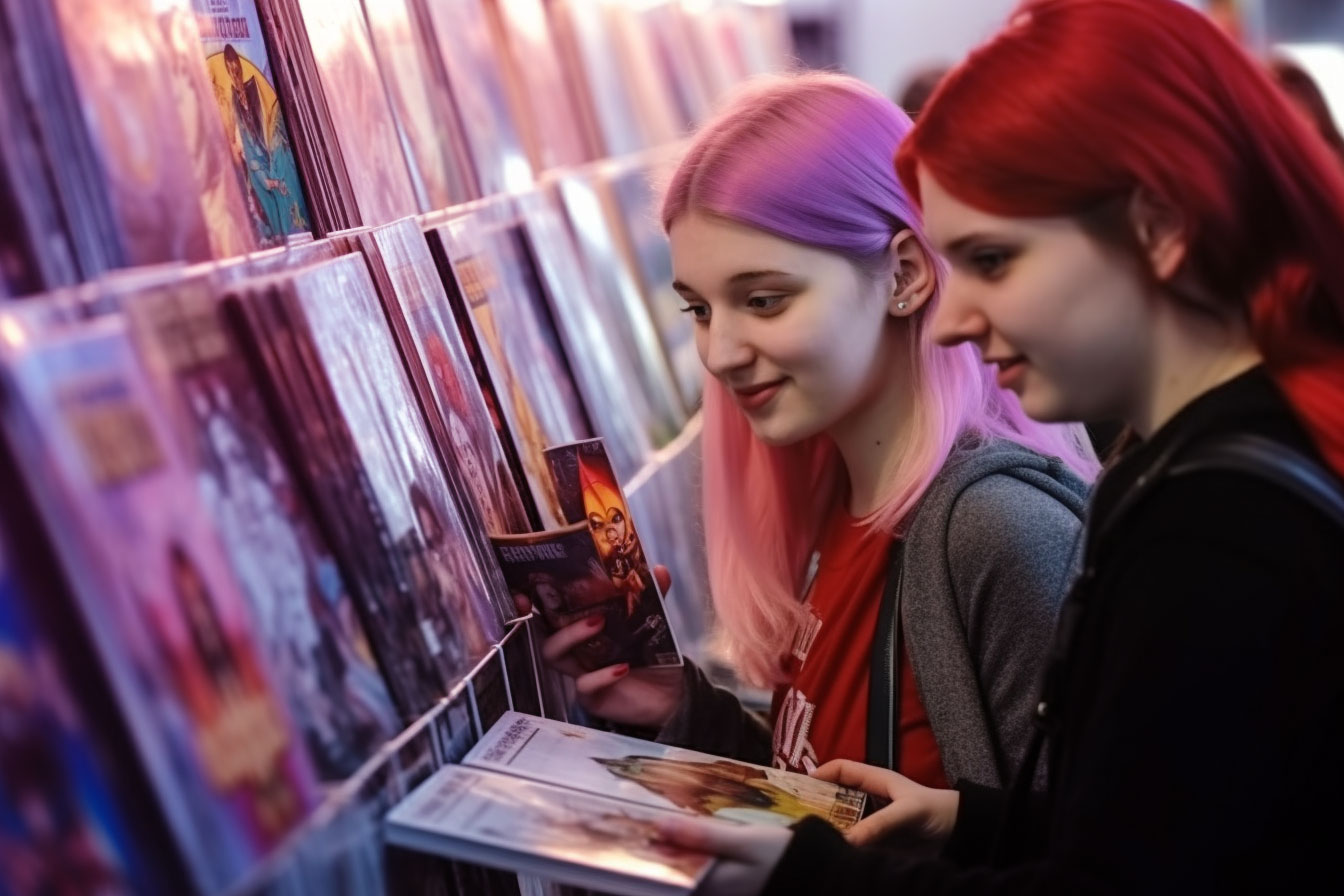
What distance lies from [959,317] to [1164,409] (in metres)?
0.17

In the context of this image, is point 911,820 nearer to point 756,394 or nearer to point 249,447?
point 756,394

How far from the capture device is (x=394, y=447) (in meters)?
1.32

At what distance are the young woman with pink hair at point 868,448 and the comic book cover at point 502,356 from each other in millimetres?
209

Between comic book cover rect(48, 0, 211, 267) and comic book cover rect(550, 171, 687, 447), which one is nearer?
comic book cover rect(48, 0, 211, 267)

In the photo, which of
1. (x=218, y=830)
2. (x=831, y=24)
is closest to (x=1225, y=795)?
(x=218, y=830)

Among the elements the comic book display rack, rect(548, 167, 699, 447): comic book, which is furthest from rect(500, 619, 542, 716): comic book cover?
rect(548, 167, 699, 447): comic book

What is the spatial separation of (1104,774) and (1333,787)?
0.15 m

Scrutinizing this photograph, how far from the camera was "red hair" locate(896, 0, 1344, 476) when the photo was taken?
1.05m

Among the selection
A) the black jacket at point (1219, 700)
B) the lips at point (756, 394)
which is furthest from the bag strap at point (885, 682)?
the black jacket at point (1219, 700)

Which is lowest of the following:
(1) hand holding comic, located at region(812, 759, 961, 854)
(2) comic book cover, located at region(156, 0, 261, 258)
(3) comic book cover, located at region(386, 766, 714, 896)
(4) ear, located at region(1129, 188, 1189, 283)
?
(1) hand holding comic, located at region(812, 759, 961, 854)

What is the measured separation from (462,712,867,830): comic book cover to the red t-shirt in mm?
123

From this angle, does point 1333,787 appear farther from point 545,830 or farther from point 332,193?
point 332,193

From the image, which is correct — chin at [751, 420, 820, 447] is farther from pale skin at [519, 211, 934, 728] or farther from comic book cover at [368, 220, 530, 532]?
comic book cover at [368, 220, 530, 532]

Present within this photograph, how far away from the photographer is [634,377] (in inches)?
101
